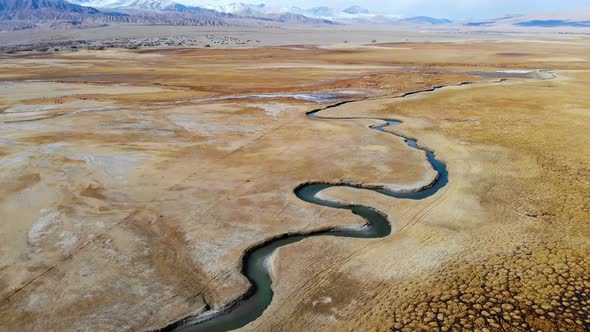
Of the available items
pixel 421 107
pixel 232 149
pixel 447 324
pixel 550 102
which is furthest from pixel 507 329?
pixel 550 102

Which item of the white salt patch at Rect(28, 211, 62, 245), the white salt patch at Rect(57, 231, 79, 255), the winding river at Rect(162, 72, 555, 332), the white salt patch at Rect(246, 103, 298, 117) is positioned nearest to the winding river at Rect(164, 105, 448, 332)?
the winding river at Rect(162, 72, 555, 332)

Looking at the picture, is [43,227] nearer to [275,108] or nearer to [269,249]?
[269,249]

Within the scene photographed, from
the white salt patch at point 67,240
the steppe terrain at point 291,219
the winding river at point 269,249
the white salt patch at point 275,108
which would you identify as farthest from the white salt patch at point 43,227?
the white salt patch at point 275,108

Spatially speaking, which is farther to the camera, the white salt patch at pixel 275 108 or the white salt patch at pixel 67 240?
the white salt patch at pixel 275 108

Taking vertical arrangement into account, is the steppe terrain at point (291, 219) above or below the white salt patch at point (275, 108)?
below

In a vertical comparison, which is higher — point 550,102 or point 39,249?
point 550,102

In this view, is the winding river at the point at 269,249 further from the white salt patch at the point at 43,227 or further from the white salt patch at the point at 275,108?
the white salt patch at the point at 275,108

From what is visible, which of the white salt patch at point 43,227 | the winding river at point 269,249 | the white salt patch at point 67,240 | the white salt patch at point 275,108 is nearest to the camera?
the winding river at point 269,249

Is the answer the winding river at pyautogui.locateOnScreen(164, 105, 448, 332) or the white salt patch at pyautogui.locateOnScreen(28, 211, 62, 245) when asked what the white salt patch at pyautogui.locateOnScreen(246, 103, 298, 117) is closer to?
the winding river at pyautogui.locateOnScreen(164, 105, 448, 332)

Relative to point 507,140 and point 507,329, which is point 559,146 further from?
point 507,329
